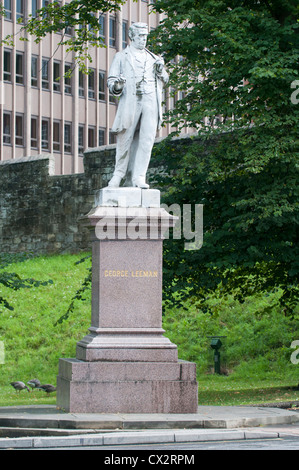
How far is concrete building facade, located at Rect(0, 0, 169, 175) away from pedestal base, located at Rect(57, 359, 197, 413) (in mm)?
36651

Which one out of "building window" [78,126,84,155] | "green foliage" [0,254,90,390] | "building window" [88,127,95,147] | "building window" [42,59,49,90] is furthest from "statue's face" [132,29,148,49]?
"building window" [88,127,95,147]

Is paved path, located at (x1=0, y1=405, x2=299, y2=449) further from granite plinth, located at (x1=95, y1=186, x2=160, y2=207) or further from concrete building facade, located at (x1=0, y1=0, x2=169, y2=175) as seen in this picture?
concrete building facade, located at (x1=0, y1=0, x2=169, y2=175)

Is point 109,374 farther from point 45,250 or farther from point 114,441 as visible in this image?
point 45,250

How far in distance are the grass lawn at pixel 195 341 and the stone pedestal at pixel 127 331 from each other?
5417 mm

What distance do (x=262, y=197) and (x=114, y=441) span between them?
23.4 feet

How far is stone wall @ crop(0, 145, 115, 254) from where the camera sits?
30.7 metres

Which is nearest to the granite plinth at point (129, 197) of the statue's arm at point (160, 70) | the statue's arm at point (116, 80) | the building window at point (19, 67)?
the statue's arm at point (116, 80)

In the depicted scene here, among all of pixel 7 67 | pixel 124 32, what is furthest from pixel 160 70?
pixel 124 32

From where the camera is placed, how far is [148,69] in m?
13.1

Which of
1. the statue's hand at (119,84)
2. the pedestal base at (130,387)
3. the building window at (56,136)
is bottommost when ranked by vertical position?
the pedestal base at (130,387)

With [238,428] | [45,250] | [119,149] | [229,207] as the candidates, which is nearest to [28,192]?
[45,250]

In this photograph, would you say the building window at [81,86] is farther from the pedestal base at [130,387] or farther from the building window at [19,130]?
the pedestal base at [130,387]

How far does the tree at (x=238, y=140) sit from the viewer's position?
15977mm

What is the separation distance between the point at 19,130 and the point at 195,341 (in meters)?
28.9
